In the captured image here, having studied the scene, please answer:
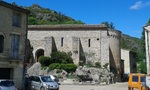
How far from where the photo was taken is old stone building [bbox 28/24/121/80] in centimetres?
4934

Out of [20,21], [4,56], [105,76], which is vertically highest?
[20,21]

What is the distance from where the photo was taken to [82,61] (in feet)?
161

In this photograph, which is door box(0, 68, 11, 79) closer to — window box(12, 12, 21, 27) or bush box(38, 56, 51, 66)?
window box(12, 12, 21, 27)

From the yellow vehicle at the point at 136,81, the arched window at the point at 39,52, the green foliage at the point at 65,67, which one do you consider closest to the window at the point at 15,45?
the yellow vehicle at the point at 136,81

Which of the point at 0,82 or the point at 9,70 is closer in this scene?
the point at 0,82

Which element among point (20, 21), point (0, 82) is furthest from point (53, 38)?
point (0, 82)

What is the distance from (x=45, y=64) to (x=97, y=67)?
970cm

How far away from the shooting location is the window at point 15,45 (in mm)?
25236

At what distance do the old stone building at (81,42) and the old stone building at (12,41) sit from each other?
22.6m

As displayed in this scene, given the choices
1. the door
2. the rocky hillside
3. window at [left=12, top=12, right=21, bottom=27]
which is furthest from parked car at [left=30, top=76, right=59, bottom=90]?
the rocky hillside

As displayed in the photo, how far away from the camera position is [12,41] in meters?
25.3

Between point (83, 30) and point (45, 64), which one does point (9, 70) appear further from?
point (83, 30)

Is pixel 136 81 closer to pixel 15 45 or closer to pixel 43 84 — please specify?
pixel 43 84

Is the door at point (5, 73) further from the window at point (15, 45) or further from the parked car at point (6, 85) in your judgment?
the parked car at point (6, 85)
